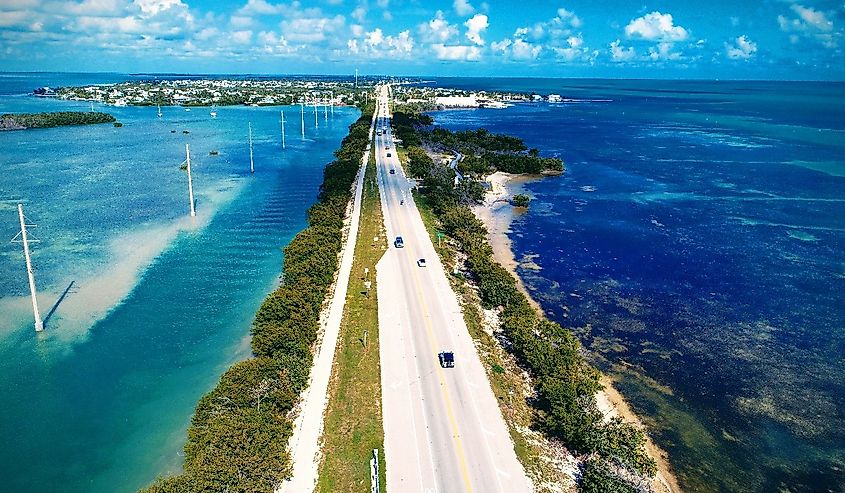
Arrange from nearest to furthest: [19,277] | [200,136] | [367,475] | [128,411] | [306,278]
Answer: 1. [367,475]
2. [128,411]
3. [306,278]
4. [19,277]
5. [200,136]

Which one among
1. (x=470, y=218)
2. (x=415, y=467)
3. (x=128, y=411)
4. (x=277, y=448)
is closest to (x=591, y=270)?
(x=470, y=218)

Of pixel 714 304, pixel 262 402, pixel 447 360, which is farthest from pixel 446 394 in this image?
pixel 714 304

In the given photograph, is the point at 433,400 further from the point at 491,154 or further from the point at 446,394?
the point at 491,154

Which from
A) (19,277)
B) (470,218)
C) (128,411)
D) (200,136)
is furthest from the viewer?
(200,136)

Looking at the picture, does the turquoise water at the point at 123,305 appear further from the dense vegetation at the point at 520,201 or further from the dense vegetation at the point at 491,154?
the dense vegetation at the point at 520,201

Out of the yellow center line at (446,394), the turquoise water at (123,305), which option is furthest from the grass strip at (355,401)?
the turquoise water at (123,305)

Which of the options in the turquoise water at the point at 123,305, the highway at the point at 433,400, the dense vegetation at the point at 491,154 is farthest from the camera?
the dense vegetation at the point at 491,154

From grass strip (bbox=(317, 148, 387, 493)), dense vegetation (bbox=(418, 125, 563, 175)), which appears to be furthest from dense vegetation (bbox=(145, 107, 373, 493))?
dense vegetation (bbox=(418, 125, 563, 175))

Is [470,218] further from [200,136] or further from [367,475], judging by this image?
[200,136]
